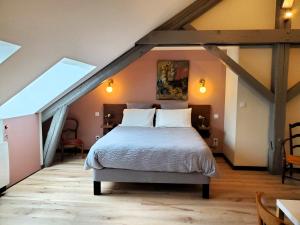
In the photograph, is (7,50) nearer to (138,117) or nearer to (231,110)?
(138,117)

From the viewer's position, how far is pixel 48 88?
145 inches

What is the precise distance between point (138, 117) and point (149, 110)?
26cm

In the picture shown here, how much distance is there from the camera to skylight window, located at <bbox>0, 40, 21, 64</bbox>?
1832 millimetres

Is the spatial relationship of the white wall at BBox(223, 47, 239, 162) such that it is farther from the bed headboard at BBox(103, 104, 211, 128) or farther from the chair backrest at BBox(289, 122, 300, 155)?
the chair backrest at BBox(289, 122, 300, 155)

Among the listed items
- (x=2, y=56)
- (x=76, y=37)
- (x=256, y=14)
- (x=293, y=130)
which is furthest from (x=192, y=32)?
(x=2, y=56)

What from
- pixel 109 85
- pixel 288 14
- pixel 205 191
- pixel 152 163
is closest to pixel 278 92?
pixel 288 14

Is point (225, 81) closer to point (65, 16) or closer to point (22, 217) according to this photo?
point (65, 16)

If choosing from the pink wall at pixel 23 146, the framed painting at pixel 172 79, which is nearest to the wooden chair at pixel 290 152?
the framed painting at pixel 172 79

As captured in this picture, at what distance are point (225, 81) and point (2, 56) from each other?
4.02 metres

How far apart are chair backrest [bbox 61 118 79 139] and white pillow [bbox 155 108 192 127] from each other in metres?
1.81

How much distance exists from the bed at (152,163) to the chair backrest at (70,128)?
232 centimetres

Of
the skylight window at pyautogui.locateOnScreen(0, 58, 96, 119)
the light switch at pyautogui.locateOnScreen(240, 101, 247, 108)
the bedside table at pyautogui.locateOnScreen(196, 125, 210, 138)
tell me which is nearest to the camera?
the skylight window at pyautogui.locateOnScreen(0, 58, 96, 119)

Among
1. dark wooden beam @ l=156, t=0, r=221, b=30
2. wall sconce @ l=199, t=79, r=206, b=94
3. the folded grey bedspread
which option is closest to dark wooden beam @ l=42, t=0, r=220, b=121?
dark wooden beam @ l=156, t=0, r=221, b=30

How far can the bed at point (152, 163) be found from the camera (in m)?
Answer: 2.94
